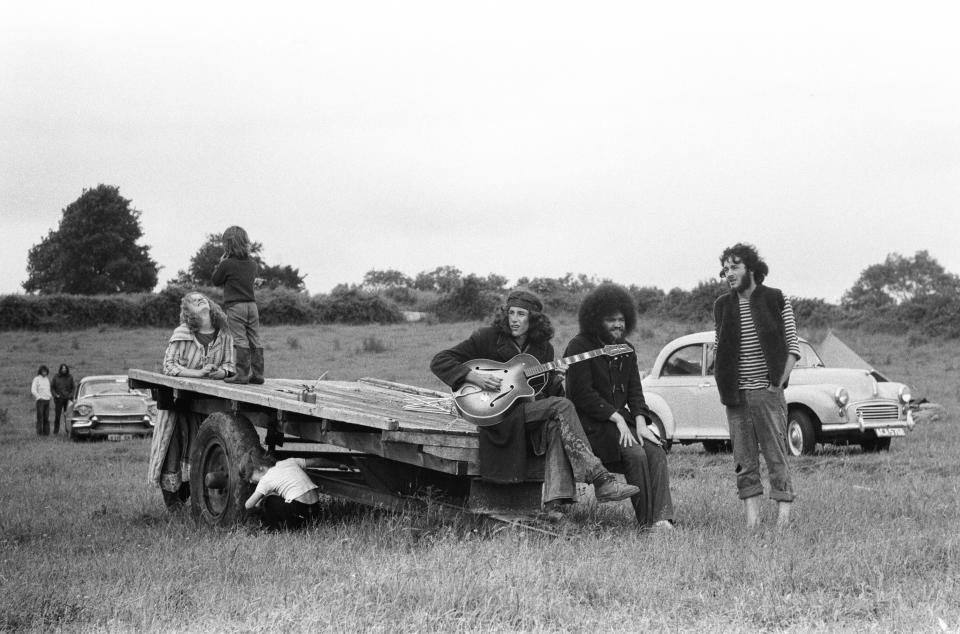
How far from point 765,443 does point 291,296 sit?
38.3 m

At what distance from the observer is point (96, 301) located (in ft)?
139

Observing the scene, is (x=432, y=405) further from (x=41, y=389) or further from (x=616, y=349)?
(x=41, y=389)

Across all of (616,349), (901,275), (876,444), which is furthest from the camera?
(901,275)

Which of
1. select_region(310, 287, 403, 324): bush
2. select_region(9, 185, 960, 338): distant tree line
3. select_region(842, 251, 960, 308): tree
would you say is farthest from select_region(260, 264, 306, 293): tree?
select_region(842, 251, 960, 308): tree

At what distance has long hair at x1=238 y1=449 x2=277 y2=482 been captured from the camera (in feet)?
25.3

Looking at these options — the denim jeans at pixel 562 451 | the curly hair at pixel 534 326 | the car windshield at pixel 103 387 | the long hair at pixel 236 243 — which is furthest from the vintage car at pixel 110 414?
the denim jeans at pixel 562 451

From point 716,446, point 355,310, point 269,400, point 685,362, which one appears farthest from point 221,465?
point 355,310

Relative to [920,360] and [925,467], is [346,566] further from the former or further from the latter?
[920,360]

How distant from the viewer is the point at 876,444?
14.6 meters

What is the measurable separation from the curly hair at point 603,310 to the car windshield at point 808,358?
8846 millimetres

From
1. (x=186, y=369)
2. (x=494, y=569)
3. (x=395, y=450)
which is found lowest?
(x=494, y=569)

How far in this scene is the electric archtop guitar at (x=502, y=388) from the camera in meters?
6.51

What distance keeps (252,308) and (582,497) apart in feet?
11.4

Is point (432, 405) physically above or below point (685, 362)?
below
